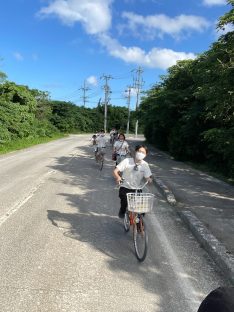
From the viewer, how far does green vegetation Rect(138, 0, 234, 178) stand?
1454 centimetres

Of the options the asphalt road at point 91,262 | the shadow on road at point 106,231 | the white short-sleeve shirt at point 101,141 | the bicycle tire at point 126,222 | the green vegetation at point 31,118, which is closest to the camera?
the asphalt road at point 91,262

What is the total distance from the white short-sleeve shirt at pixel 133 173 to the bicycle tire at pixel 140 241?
2.56ft

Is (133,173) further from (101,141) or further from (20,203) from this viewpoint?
(101,141)

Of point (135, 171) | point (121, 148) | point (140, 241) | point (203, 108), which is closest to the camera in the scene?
point (140, 241)

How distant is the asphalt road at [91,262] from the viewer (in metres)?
5.23

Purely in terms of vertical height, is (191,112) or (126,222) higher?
(191,112)

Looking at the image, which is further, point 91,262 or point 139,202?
point 139,202

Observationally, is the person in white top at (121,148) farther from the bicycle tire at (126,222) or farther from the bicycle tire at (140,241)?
the bicycle tire at (140,241)

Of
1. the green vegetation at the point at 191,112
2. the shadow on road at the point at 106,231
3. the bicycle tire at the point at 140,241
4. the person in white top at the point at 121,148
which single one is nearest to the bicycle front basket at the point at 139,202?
the bicycle tire at the point at 140,241

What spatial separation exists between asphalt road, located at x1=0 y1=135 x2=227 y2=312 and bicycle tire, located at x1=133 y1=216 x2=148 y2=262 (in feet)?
0.47

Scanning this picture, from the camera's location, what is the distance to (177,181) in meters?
16.0

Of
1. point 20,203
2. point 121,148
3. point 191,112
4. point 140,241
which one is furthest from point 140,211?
point 191,112

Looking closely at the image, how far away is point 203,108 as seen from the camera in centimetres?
2217

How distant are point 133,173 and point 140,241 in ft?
4.07
